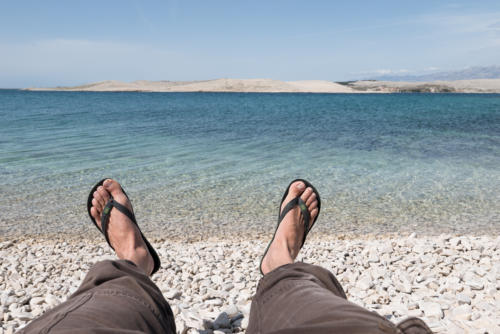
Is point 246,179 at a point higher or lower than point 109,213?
lower

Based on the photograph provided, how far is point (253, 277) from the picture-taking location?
3340mm

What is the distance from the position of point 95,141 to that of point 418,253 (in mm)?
10349

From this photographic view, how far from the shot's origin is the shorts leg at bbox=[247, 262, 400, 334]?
3.42 feet

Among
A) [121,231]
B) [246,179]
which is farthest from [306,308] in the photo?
[246,179]

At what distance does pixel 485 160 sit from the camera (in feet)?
30.0

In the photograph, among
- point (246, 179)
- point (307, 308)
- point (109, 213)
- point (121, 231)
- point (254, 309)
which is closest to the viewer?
point (307, 308)

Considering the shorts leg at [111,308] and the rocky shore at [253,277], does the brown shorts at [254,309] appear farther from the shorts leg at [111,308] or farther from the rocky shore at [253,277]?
the rocky shore at [253,277]

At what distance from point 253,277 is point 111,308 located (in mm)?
2188

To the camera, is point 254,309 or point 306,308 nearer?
point 306,308

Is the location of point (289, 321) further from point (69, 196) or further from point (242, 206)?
point (69, 196)

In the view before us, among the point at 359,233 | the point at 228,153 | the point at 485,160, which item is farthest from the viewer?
the point at 228,153

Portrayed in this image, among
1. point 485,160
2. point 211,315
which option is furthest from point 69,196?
point 485,160

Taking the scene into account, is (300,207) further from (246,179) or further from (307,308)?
(246,179)

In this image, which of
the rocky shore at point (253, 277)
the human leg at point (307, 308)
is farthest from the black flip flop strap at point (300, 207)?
the human leg at point (307, 308)
